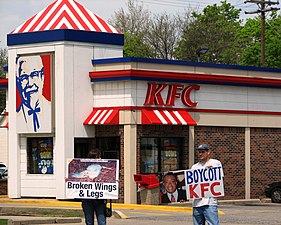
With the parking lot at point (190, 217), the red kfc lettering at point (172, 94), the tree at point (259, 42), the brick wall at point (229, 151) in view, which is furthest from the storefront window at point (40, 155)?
the tree at point (259, 42)

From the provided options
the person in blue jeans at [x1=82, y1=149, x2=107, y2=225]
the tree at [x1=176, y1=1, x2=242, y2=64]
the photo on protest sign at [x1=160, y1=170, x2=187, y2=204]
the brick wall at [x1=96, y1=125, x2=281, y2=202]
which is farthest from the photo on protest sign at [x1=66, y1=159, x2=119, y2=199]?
the tree at [x1=176, y1=1, x2=242, y2=64]

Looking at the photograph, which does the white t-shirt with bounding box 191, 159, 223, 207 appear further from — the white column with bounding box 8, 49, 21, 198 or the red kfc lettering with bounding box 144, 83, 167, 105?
the white column with bounding box 8, 49, 21, 198

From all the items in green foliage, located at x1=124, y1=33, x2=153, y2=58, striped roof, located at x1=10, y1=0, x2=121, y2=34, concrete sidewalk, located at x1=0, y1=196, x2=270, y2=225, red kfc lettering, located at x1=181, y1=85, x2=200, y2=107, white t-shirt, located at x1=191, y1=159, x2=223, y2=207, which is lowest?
concrete sidewalk, located at x1=0, y1=196, x2=270, y2=225

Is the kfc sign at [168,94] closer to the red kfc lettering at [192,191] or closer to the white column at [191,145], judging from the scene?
the white column at [191,145]

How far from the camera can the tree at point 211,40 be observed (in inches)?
3219

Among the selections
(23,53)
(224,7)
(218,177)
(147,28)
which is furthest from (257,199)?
(224,7)

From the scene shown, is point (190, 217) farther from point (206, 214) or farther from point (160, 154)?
point (206, 214)

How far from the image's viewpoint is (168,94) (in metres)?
33.3

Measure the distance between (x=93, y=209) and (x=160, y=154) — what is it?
17001 millimetres

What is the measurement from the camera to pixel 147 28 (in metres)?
89.4

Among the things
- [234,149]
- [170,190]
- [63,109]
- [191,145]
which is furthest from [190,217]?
[234,149]

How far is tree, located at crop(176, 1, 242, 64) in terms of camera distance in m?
81.8

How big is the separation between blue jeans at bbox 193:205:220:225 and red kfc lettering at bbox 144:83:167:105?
1713 cm

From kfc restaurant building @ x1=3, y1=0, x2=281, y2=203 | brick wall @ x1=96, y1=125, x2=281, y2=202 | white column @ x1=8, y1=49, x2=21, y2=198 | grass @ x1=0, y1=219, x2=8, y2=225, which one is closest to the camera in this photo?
grass @ x1=0, y1=219, x2=8, y2=225
